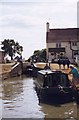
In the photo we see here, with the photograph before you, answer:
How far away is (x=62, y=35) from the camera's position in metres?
81.3

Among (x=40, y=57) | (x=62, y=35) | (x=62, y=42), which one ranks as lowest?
(x=40, y=57)

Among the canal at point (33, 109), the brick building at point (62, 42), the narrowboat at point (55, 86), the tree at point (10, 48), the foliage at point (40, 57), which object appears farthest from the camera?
the tree at point (10, 48)

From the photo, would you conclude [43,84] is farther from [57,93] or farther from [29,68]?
[29,68]

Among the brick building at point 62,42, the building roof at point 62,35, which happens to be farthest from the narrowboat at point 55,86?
the building roof at point 62,35

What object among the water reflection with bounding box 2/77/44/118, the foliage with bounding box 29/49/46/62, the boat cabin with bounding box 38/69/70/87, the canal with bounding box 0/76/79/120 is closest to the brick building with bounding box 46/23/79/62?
Result: the foliage with bounding box 29/49/46/62

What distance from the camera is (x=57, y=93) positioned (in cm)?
2223

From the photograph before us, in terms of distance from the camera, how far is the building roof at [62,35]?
3137 inches

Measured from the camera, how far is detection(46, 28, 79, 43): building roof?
261 feet

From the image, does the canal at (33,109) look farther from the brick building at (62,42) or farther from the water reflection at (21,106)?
the brick building at (62,42)

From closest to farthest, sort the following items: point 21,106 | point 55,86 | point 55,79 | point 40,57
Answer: point 21,106 → point 55,86 → point 55,79 → point 40,57

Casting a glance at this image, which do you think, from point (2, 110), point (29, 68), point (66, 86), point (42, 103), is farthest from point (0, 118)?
point (29, 68)

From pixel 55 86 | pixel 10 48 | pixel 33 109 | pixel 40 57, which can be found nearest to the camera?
pixel 33 109

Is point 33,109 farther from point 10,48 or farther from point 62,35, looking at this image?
point 10,48

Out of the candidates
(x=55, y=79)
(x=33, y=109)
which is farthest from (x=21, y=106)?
(x=55, y=79)
